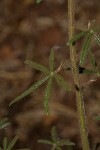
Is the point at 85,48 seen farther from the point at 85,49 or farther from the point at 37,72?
the point at 37,72

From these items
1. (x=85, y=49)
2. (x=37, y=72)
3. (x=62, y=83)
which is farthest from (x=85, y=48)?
(x=37, y=72)

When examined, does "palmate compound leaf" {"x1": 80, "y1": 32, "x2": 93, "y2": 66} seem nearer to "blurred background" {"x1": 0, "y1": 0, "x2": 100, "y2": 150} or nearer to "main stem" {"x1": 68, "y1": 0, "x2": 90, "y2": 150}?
"main stem" {"x1": 68, "y1": 0, "x2": 90, "y2": 150}

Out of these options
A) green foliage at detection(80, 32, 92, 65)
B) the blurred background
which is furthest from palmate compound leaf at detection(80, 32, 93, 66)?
the blurred background

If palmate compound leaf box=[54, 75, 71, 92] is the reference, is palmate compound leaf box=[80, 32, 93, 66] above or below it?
above

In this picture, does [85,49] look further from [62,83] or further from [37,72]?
[37,72]

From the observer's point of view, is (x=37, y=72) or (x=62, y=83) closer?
(x=62, y=83)

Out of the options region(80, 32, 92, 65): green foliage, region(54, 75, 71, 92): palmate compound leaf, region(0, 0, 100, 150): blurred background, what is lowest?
region(54, 75, 71, 92): palmate compound leaf

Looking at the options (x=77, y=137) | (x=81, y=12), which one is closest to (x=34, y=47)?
(x=81, y=12)

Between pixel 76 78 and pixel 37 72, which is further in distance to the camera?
pixel 37 72

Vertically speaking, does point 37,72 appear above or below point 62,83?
above

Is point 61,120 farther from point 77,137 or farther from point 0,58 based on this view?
point 0,58
